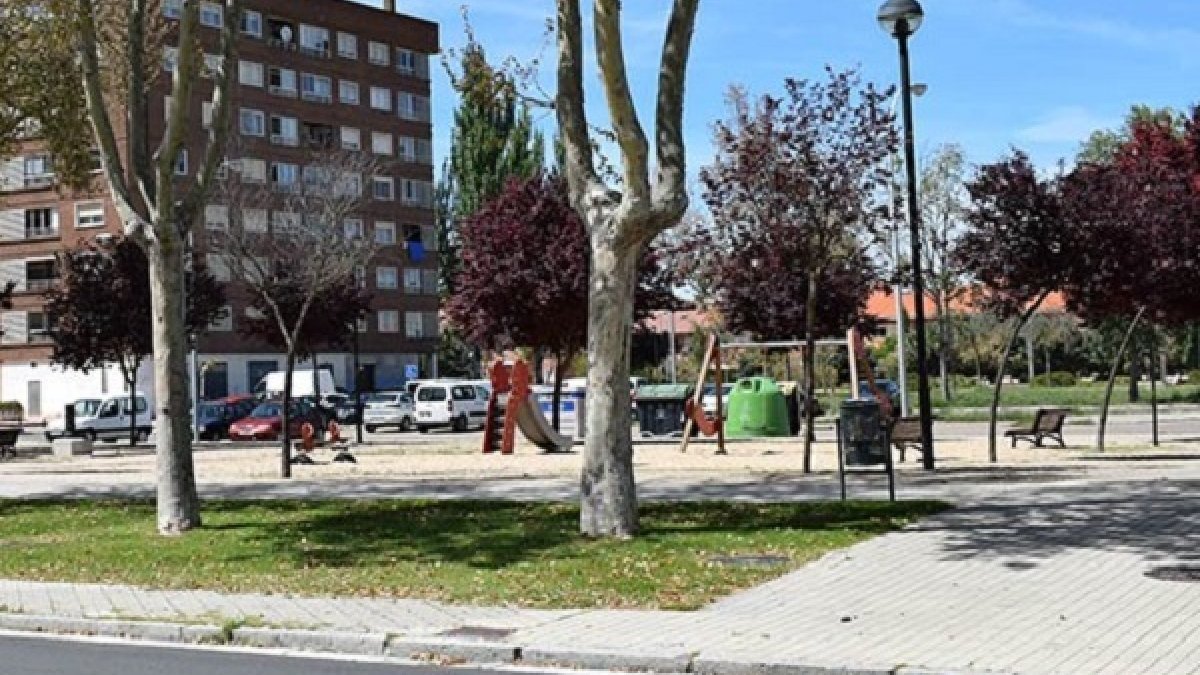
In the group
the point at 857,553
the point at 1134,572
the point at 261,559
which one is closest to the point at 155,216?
the point at 261,559

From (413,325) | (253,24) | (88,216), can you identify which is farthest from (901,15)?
(413,325)

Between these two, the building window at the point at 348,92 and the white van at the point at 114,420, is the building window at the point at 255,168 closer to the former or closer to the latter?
the building window at the point at 348,92

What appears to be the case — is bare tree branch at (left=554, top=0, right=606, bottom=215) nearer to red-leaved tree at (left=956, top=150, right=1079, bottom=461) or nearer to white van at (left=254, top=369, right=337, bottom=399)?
red-leaved tree at (left=956, top=150, right=1079, bottom=461)

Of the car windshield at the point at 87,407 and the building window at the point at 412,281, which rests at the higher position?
the building window at the point at 412,281

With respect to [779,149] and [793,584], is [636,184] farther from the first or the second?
[779,149]

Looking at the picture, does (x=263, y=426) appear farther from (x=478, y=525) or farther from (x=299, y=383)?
(x=478, y=525)

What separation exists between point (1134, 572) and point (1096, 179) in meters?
13.1

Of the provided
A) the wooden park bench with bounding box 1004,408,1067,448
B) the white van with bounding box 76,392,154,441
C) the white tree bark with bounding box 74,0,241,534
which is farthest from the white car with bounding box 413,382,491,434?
the white tree bark with bounding box 74,0,241,534

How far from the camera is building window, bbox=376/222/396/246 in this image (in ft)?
257

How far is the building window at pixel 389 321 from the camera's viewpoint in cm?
7888

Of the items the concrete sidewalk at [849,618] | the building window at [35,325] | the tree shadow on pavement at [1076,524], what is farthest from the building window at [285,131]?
the concrete sidewalk at [849,618]

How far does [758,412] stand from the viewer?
109ft

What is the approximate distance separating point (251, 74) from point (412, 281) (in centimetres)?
1543

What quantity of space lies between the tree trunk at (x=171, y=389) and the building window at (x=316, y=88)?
62.3 meters
